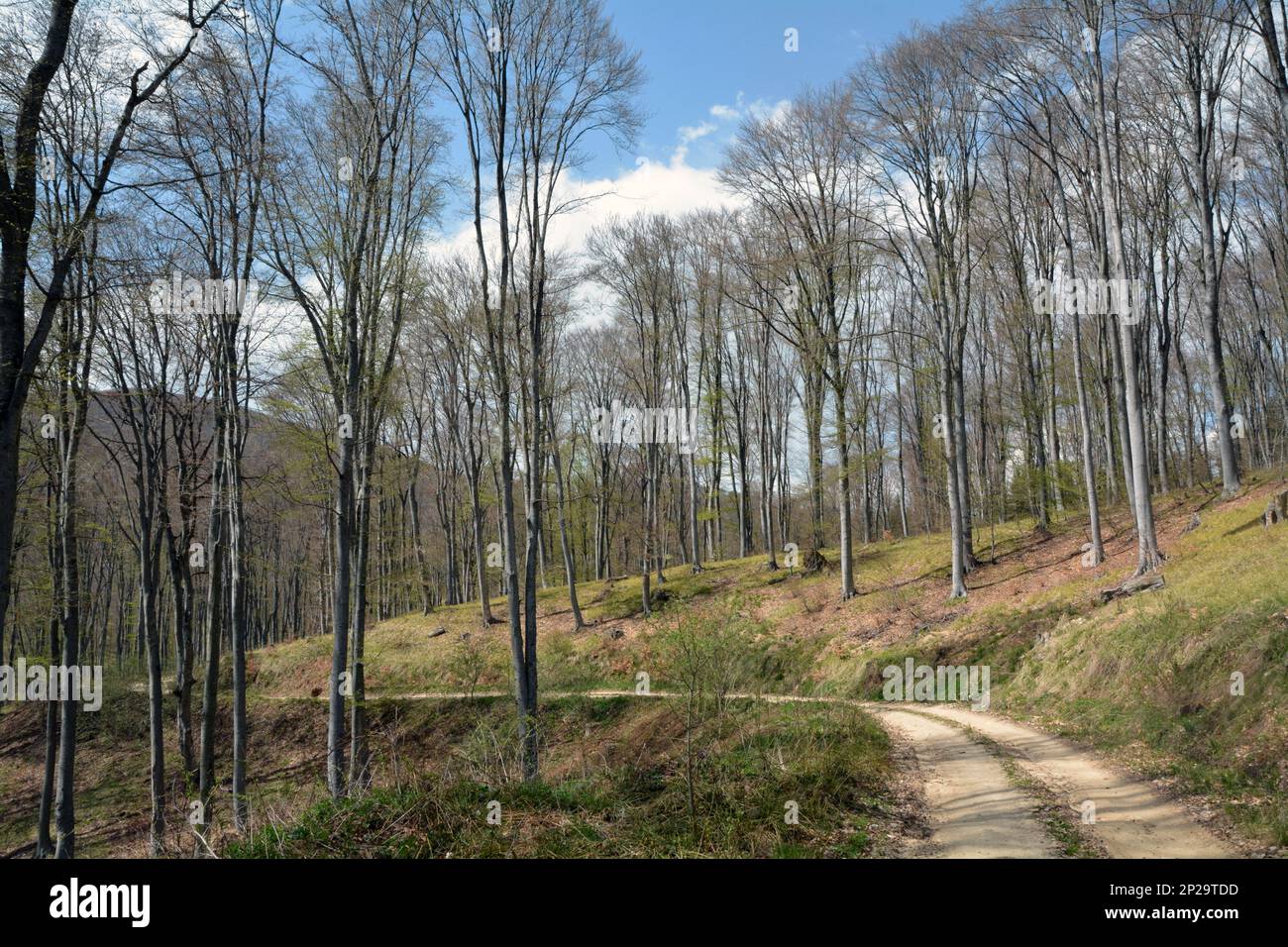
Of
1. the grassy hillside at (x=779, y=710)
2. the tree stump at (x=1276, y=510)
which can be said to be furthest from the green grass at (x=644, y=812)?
the tree stump at (x=1276, y=510)

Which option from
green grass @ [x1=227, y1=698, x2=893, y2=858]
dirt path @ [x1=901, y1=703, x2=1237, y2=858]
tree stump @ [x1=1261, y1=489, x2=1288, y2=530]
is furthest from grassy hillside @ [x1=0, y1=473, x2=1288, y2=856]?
tree stump @ [x1=1261, y1=489, x2=1288, y2=530]

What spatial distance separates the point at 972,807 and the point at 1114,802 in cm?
133

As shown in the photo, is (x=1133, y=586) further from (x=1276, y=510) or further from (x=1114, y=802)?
(x=1114, y=802)

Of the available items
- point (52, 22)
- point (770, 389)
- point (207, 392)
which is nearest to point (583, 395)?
point (770, 389)

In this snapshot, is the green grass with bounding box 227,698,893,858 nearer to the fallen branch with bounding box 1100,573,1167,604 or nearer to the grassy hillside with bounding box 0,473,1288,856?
the grassy hillside with bounding box 0,473,1288,856

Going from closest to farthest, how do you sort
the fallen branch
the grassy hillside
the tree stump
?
1. the grassy hillside
2. the fallen branch
3. the tree stump

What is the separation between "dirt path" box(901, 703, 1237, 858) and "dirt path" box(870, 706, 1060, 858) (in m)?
0.44

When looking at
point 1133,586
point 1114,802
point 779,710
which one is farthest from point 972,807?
point 1133,586

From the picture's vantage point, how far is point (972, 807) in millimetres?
6793

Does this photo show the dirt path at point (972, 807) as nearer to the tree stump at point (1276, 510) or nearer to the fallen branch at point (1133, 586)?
→ the fallen branch at point (1133, 586)

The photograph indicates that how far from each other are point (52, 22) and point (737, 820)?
9.62 meters

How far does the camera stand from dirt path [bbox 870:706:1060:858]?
223 inches

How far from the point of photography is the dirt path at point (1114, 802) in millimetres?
5555
